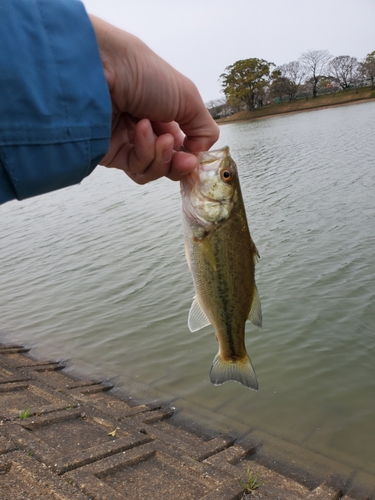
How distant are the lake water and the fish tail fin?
2.72 m

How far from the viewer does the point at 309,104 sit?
8306 cm

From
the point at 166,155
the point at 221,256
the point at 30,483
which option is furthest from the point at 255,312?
the point at 30,483

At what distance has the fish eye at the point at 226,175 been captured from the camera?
2.90 meters

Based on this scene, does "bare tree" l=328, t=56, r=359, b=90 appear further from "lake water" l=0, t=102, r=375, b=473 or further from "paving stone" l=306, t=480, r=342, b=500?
"paving stone" l=306, t=480, r=342, b=500

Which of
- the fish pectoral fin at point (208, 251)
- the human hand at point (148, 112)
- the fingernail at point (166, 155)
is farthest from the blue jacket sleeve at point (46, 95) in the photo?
the fish pectoral fin at point (208, 251)

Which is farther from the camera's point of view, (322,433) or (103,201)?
(103,201)

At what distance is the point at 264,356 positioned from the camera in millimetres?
7613

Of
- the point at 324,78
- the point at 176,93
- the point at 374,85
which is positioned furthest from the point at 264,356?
the point at 324,78

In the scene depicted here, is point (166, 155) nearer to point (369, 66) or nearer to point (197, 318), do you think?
point (197, 318)

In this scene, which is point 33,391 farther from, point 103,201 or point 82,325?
point 103,201

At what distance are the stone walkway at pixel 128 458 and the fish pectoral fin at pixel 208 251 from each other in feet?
6.83

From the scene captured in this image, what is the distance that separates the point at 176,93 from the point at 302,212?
43.3 feet

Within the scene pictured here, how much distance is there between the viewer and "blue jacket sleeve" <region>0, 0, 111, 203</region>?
1399mm

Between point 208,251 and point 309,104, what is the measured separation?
286 feet
